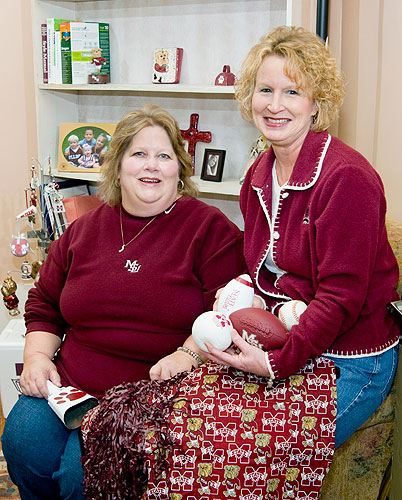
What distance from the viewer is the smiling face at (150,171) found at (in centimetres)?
197

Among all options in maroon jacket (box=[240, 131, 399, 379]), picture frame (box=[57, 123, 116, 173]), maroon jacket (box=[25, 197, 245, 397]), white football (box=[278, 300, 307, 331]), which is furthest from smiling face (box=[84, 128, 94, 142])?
white football (box=[278, 300, 307, 331])

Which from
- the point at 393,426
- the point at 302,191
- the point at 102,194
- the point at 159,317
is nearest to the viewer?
the point at 302,191

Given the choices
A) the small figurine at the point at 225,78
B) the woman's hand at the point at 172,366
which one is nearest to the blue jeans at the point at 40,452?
the woman's hand at the point at 172,366

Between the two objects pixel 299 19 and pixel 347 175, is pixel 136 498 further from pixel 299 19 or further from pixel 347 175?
pixel 299 19

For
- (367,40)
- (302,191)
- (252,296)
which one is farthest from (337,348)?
(367,40)

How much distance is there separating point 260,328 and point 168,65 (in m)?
1.60

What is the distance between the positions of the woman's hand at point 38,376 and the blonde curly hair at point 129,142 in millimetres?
548

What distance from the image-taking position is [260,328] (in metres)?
1.56

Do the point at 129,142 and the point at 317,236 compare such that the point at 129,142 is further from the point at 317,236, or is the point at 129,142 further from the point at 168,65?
the point at 168,65

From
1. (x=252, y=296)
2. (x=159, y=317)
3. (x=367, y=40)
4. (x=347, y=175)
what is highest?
(x=367, y=40)

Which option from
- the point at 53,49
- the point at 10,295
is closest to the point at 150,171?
the point at 10,295

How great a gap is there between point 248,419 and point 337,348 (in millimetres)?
298

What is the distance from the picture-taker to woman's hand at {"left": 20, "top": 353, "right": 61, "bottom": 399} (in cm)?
186

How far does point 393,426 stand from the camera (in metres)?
1.76
